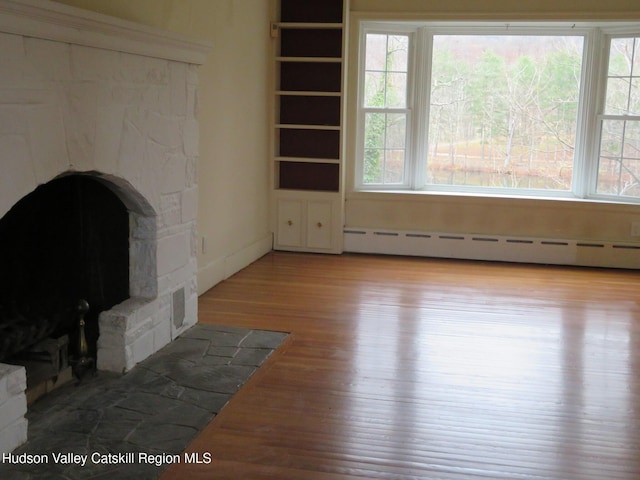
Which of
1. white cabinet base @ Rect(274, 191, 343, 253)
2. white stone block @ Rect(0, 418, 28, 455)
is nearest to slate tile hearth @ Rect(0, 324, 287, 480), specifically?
white stone block @ Rect(0, 418, 28, 455)

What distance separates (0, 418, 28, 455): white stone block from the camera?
2.70 metres

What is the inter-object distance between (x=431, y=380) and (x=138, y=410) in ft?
A: 4.88

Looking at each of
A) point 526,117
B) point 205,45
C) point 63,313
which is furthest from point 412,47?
point 63,313

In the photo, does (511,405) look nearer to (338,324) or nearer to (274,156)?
(338,324)

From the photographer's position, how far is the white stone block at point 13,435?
2.70 metres

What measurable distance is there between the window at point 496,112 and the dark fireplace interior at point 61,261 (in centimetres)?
354

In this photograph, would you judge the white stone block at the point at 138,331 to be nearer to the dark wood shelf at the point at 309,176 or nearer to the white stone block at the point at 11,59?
the white stone block at the point at 11,59

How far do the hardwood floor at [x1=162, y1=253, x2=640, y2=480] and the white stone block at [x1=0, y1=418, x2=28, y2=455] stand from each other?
65 cm

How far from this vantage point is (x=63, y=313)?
3494mm

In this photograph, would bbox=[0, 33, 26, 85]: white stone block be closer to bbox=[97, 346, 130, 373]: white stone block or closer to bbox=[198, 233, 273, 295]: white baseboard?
bbox=[97, 346, 130, 373]: white stone block

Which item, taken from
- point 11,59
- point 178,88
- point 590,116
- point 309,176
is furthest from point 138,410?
point 590,116

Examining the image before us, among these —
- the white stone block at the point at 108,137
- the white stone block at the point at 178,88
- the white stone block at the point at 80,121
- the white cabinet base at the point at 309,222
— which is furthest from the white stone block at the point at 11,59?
the white cabinet base at the point at 309,222

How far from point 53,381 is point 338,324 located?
1878mm

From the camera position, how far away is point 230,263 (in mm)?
5754
